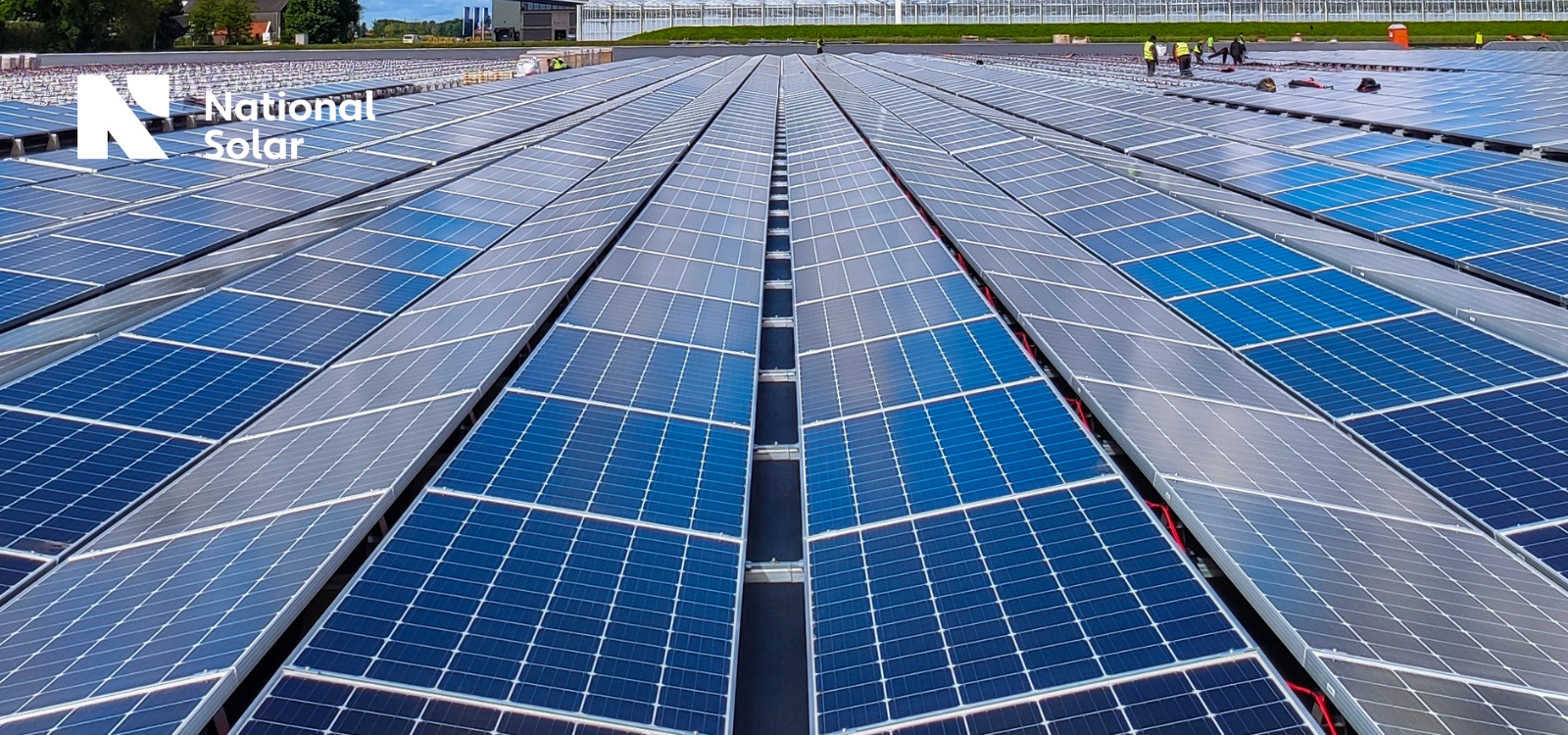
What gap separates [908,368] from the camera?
→ 14.2 metres

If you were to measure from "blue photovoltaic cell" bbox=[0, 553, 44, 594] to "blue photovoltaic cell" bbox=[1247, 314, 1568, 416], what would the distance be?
14122mm

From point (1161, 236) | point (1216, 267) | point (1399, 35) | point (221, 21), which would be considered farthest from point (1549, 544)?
point (221, 21)

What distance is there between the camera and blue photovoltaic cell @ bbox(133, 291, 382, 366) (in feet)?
51.7

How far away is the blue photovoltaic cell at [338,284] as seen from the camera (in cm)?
1833

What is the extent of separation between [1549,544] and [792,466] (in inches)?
298

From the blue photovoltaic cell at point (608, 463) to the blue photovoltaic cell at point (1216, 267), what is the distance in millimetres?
9960

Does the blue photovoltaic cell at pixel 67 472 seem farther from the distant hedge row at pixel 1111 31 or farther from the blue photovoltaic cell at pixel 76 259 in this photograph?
the distant hedge row at pixel 1111 31

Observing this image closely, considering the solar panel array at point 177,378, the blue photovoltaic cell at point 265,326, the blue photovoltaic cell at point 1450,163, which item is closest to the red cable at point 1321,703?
the solar panel array at point 177,378

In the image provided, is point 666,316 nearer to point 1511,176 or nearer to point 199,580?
point 199,580

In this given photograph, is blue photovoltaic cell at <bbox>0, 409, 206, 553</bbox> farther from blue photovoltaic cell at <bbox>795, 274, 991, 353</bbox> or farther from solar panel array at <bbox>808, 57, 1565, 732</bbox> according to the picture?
solar panel array at <bbox>808, 57, 1565, 732</bbox>

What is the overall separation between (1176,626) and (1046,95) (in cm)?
4963

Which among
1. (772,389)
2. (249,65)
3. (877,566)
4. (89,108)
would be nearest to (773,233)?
(772,389)

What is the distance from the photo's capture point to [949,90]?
2378 inches

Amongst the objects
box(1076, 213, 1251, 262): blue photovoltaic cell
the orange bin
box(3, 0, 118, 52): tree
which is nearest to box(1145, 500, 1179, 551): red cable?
box(1076, 213, 1251, 262): blue photovoltaic cell
